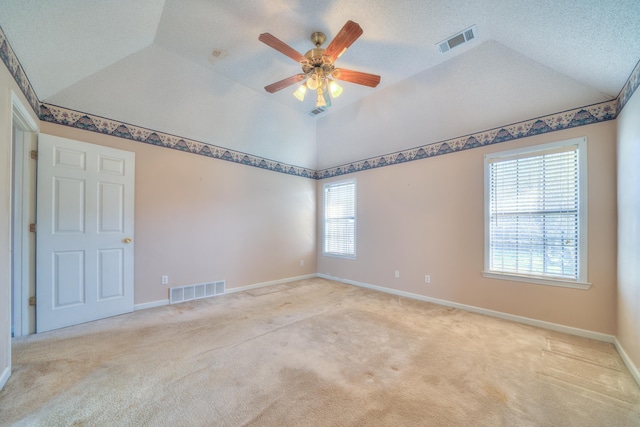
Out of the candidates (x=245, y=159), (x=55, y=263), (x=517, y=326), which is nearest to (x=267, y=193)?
(x=245, y=159)

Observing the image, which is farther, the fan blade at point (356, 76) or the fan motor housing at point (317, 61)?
the fan blade at point (356, 76)

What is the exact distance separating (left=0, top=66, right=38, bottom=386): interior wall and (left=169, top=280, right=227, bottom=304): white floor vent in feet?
5.90

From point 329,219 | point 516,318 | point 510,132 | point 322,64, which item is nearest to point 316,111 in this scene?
point 322,64

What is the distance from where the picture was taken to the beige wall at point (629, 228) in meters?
2.05

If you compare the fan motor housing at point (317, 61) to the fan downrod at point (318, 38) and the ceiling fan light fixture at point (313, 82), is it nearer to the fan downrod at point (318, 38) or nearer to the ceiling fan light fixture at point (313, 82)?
the ceiling fan light fixture at point (313, 82)

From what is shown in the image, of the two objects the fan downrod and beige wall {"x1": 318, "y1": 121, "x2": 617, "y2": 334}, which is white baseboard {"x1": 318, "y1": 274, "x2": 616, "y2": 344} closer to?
beige wall {"x1": 318, "y1": 121, "x2": 617, "y2": 334}

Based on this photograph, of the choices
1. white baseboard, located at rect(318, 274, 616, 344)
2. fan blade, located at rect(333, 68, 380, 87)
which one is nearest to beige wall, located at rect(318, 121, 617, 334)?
white baseboard, located at rect(318, 274, 616, 344)

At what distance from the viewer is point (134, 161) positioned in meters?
3.37

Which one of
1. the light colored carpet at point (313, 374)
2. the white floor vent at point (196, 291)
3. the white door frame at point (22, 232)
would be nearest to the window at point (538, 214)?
the light colored carpet at point (313, 374)

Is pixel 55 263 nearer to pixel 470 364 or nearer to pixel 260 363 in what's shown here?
pixel 260 363

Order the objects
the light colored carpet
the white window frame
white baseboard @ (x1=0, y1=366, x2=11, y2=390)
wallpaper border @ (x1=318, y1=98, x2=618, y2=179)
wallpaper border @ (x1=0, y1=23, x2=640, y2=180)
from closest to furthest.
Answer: the light colored carpet < white baseboard @ (x1=0, y1=366, x2=11, y2=390) < wallpaper border @ (x1=0, y1=23, x2=640, y2=180) < wallpaper border @ (x1=318, y1=98, x2=618, y2=179) < the white window frame

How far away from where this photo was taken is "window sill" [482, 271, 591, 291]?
2765mm

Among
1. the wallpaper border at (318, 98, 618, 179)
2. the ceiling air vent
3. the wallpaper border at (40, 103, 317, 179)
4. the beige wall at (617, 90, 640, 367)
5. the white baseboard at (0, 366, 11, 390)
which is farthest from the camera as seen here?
the ceiling air vent

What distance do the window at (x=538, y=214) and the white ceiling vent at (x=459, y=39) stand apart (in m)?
1.47
